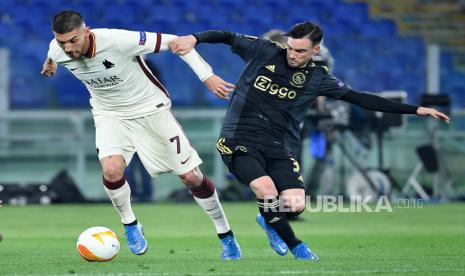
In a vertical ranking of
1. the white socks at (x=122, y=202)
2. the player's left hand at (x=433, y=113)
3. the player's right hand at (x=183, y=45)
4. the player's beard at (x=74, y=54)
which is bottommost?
the white socks at (x=122, y=202)

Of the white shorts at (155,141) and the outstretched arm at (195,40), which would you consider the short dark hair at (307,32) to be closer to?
the outstretched arm at (195,40)

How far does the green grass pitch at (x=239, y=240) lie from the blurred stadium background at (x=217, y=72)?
1280 millimetres

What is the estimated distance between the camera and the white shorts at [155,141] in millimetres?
9047

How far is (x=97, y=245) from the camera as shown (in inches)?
331

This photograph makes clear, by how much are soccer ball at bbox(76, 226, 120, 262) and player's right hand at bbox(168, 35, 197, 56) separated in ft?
4.87

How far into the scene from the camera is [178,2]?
69.0ft

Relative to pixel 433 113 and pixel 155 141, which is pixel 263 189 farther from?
pixel 433 113

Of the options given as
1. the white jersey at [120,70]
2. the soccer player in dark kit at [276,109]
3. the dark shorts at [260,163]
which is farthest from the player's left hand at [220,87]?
the dark shorts at [260,163]

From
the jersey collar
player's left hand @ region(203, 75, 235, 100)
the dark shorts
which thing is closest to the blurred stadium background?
the jersey collar

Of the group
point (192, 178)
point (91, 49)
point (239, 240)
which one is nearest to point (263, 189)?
point (192, 178)

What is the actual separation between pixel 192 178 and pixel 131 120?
688 mm

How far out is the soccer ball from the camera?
331 inches

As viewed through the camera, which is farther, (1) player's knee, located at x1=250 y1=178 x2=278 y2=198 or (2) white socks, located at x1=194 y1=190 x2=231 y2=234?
(2) white socks, located at x1=194 y1=190 x2=231 y2=234

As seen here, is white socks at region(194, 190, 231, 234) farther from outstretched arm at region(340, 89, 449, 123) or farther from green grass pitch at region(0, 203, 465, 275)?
outstretched arm at region(340, 89, 449, 123)
